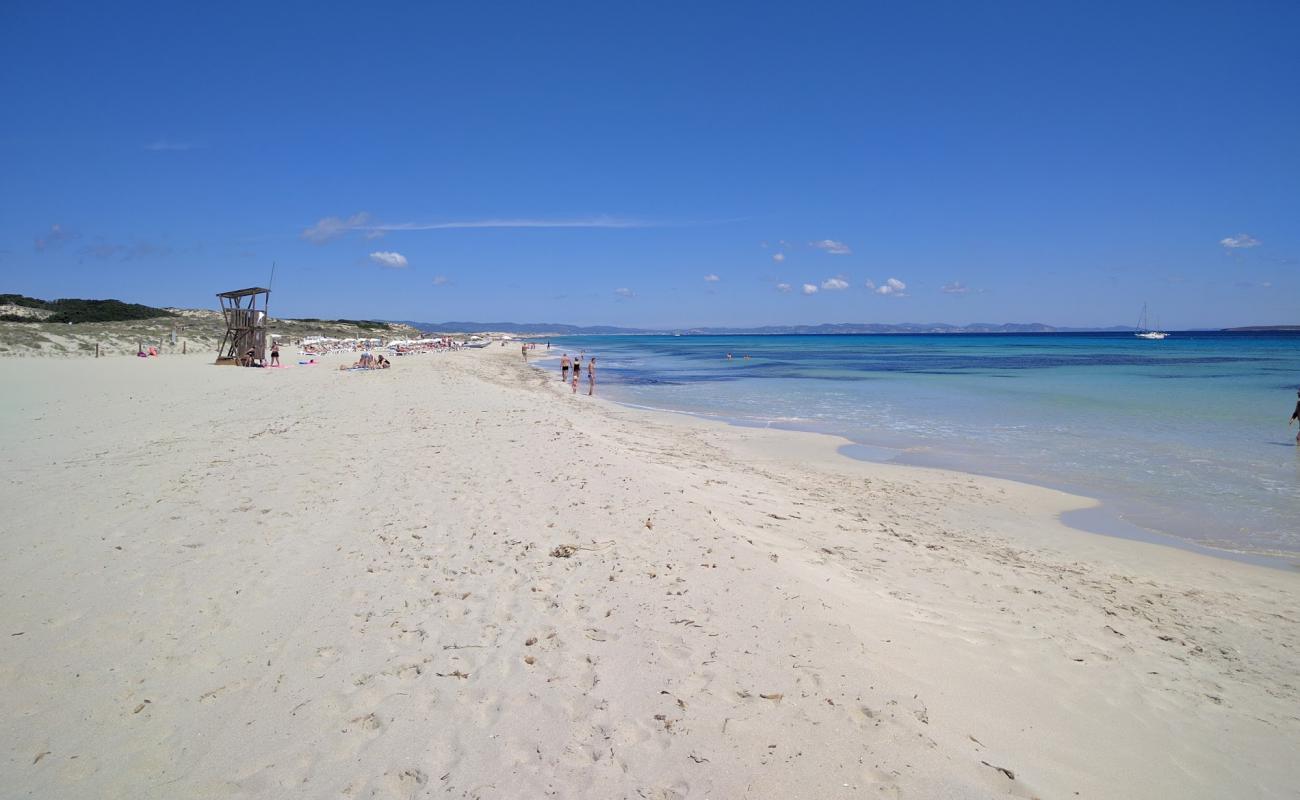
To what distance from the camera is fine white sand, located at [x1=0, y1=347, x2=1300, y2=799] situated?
122 inches

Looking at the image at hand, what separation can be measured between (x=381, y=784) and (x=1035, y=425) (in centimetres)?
1820

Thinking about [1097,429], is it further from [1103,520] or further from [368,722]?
[368,722]

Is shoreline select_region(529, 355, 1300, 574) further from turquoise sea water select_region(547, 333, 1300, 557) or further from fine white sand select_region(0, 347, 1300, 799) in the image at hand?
fine white sand select_region(0, 347, 1300, 799)

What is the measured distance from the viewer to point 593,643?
409 centimetres

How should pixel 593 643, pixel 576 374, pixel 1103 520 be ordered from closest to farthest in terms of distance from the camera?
pixel 593 643 → pixel 1103 520 → pixel 576 374

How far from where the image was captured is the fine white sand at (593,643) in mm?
3094

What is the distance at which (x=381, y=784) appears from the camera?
2.89m

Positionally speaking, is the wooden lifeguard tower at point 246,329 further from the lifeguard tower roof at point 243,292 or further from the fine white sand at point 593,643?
the fine white sand at point 593,643

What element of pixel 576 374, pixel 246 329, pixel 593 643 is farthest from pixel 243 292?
pixel 593 643

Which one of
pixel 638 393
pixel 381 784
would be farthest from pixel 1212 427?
pixel 381 784

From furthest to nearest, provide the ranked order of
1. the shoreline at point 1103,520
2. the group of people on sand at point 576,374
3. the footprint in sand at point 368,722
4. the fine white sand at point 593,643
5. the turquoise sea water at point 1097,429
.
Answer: the group of people on sand at point 576,374, the turquoise sea water at point 1097,429, the shoreline at point 1103,520, the footprint in sand at point 368,722, the fine white sand at point 593,643

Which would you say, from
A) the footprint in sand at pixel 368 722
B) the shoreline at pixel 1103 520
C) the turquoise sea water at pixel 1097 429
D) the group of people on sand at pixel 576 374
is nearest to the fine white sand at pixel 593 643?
the footprint in sand at pixel 368 722

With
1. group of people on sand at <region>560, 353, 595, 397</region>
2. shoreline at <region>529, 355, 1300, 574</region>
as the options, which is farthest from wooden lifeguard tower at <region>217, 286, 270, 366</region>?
shoreline at <region>529, 355, 1300, 574</region>

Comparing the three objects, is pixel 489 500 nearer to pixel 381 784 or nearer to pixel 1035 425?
pixel 381 784
